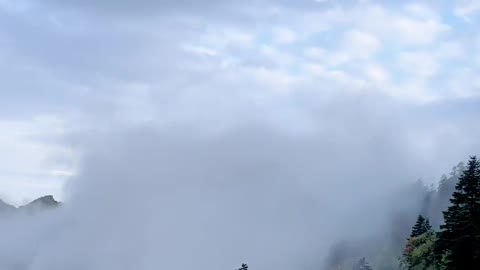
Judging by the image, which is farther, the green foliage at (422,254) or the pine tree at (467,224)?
the green foliage at (422,254)

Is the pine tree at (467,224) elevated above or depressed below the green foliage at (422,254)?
below

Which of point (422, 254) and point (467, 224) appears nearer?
point (467, 224)

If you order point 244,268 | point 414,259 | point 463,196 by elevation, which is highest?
point 244,268

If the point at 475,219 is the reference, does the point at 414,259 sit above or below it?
above

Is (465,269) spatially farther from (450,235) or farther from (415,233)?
(415,233)

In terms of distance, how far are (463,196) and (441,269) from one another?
19803mm

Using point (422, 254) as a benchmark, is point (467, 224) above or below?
below

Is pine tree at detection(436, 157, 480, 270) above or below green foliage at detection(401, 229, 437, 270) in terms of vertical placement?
below

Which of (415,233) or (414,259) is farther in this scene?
(415,233)

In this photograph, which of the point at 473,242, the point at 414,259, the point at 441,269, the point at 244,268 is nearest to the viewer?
the point at 473,242

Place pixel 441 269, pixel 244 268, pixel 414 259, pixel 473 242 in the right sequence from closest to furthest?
1. pixel 473 242
2. pixel 441 269
3. pixel 414 259
4. pixel 244 268

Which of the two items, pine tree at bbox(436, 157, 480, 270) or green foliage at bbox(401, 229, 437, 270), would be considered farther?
green foliage at bbox(401, 229, 437, 270)

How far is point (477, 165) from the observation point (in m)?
52.4

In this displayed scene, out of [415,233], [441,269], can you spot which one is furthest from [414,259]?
[415,233]
